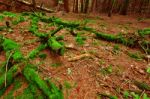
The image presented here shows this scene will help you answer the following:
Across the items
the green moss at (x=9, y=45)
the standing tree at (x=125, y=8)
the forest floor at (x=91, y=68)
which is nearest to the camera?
the forest floor at (x=91, y=68)

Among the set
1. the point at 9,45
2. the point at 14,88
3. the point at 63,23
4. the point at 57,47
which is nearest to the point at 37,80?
the point at 14,88

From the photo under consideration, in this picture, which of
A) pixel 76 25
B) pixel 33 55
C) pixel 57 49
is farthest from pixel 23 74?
pixel 76 25

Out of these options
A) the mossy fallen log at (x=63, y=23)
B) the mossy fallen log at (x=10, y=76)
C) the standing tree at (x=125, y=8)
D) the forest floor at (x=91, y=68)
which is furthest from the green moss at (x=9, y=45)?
the standing tree at (x=125, y=8)

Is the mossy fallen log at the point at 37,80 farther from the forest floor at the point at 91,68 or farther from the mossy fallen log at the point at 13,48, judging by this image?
the mossy fallen log at the point at 13,48

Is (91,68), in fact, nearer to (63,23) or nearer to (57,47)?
(57,47)

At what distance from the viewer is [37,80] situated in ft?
11.8

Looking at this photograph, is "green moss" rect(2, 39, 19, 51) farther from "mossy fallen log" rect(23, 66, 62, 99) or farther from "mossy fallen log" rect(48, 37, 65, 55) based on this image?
"mossy fallen log" rect(23, 66, 62, 99)

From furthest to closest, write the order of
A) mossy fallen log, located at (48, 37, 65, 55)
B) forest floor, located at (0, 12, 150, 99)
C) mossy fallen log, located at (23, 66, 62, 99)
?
mossy fallen log, located at (48, 37, 65, 55), forest floor, located at (0, 12, 150, 99), mossy fallen log, located at (23, 66, 62, 99)

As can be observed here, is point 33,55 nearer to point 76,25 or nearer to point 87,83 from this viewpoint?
point 87,83

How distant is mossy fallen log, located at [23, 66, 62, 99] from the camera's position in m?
3.41

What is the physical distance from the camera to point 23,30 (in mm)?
5863

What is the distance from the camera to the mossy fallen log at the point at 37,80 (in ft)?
11.2

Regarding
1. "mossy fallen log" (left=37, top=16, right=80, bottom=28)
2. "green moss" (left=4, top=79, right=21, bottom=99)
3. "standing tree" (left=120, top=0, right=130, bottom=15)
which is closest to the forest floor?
"green moss" (left=4, top=79, right=21, bottom=99)

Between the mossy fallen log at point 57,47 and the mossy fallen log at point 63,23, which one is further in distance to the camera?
the mossy fallen log at point 63,23
